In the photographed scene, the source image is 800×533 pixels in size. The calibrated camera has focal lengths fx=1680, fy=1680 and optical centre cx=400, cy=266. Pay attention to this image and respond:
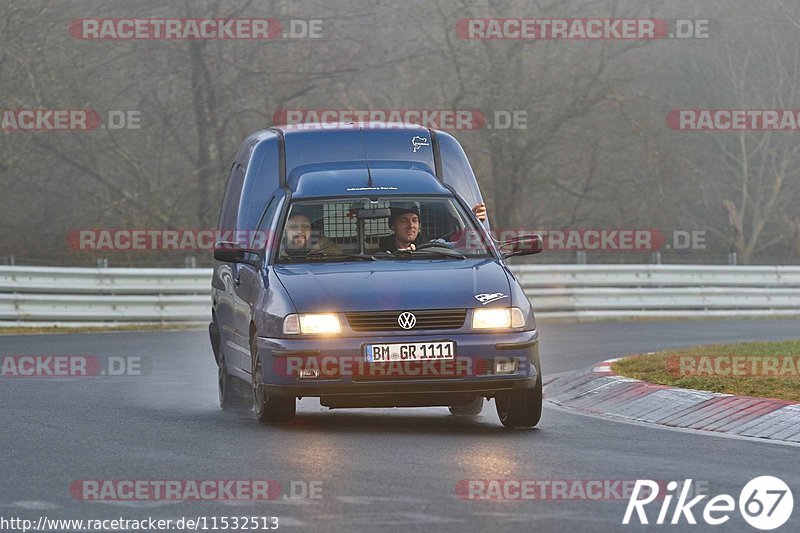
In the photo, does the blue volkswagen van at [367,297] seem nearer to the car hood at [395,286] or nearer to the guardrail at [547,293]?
the car hood at [395,286]

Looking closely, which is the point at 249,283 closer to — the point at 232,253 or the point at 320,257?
the point at 232,253

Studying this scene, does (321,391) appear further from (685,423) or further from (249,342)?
(685,423)

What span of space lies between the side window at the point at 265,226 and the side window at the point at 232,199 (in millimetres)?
1007

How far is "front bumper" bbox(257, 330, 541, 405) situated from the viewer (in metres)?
10.8

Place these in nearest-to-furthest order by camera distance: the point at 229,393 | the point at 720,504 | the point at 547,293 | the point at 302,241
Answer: the point at 720,504, the point at 302,241, the point at 229,393, the point at 547,293

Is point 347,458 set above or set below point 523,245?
below

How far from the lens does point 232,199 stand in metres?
14.5

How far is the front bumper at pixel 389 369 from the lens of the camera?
10.8 m

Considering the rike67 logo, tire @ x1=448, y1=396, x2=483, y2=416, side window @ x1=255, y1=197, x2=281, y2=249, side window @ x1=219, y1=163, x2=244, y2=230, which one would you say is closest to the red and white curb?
→ tire @ x1=448, y1=396, x2=483, y2=416

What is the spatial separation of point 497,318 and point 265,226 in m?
2.42

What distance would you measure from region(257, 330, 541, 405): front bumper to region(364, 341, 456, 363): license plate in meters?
0.03

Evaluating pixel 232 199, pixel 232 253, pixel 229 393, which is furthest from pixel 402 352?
pixel 232 199

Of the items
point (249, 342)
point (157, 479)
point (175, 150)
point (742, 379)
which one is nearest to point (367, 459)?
point (157, 479)

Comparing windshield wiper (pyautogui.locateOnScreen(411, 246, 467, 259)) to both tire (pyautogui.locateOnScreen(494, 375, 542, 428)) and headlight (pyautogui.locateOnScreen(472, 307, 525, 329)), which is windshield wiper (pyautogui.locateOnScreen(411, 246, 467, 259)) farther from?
tire (pyautogui.locateOnScreen(494, 375, 542, 428))
